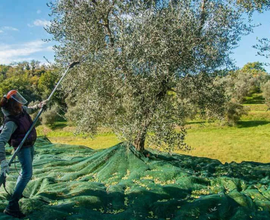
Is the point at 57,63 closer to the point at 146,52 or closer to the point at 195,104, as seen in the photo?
the point at 146,52

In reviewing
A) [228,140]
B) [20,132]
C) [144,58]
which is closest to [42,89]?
[228,140]

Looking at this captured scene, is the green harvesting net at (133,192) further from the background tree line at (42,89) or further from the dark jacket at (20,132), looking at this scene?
the background tree line at (42,89)

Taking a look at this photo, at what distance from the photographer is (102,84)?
33.1ft

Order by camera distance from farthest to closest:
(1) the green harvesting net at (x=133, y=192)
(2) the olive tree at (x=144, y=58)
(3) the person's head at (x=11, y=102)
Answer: (2) the olive tree at (x=144, y=58), (1) the green harvesting net at (x=133, y=192), (3) the person's head at (x=11, y=102)

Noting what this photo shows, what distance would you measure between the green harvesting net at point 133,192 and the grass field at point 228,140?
300 centimetres

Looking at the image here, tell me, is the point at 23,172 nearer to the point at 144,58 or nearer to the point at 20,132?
the point at 20,132

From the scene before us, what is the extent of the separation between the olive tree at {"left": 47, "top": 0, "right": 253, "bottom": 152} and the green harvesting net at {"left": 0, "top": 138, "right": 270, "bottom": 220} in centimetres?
126

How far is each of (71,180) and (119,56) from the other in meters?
4.80

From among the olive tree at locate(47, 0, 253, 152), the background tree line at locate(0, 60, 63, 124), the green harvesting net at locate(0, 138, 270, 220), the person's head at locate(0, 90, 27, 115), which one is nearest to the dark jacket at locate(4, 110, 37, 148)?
the person's head at locate(0, 90, 27, 115)

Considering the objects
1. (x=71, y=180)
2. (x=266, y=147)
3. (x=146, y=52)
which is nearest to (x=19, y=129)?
(x=71, y=180)

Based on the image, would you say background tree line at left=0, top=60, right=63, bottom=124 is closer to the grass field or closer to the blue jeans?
the grass field

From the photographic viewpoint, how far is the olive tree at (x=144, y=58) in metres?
9.32

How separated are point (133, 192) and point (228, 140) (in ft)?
57.8

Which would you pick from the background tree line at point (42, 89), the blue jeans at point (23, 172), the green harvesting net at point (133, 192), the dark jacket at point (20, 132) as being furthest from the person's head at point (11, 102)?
the background tree line at point (42, 89)
